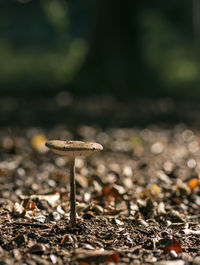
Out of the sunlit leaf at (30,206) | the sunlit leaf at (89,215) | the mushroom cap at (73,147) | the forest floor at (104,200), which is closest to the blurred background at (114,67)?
the forest floor at (104,200)

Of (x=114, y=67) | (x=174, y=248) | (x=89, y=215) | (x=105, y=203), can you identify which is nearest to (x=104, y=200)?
(x=105, y=203)

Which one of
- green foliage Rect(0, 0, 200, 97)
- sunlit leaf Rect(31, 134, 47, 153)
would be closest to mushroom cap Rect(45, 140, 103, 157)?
sunlit leaf Rect(31, 134, 47, 153)

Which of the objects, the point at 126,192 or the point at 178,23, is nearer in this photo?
the point at 126,192

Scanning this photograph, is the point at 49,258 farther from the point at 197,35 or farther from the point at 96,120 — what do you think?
the point at 197,35

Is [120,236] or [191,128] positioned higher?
[191,128]

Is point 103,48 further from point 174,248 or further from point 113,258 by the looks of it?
point 113,258

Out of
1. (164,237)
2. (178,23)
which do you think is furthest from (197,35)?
(164,237)
